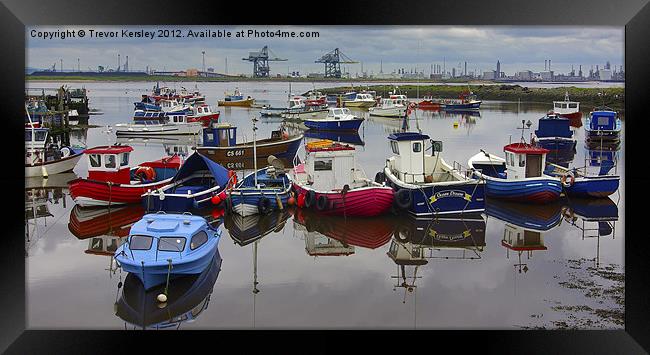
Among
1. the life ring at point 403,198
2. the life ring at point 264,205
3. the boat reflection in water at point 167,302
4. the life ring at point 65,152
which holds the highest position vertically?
the life ring at point 65,152

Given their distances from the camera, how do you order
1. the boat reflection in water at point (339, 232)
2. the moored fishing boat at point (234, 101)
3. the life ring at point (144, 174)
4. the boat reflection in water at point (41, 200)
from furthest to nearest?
the moored fishing boat at point (234, 101) → the life ring at point (144, 174) → the boat reflection in water at point (41, 200) → the boat reflection in water at point (339, 232)

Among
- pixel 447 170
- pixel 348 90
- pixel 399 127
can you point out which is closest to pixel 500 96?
pixel 399 127

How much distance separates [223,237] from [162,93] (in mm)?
17613

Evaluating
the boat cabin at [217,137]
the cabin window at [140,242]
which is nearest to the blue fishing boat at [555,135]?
the boat cabin at [217,137]

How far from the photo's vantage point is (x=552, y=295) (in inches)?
322

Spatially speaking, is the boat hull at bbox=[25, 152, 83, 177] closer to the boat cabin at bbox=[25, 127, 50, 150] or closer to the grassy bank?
the boat cabin at bbox=[25, 127, 50, 150]

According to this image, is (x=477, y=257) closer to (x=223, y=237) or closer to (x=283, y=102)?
(x=223, y=237)

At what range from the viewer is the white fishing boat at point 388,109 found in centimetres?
2719

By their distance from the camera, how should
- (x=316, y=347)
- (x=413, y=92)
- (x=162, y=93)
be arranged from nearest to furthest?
(x=316, y=347) < (x=162, y=93) < (x=413, y=92)

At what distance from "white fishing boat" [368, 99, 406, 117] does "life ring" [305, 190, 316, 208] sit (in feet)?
50.8

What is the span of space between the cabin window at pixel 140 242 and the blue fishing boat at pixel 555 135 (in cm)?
1300

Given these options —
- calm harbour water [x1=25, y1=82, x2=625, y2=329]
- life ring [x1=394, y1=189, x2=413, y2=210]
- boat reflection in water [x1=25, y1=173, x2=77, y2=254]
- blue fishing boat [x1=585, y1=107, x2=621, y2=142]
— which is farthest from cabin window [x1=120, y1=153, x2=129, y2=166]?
blue fishing boat [x1=585, y1=107, x2=621, y2=142]

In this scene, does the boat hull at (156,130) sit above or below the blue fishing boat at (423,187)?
above

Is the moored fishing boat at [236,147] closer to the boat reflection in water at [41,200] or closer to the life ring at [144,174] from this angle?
the life ring at [144,174]
